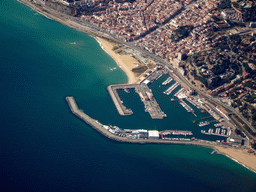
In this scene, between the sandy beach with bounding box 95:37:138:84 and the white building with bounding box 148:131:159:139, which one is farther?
the sandy beach with bounding box 95:37:138:84

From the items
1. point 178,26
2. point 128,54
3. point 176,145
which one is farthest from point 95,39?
point 176,145

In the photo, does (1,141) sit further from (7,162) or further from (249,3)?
(249,3)

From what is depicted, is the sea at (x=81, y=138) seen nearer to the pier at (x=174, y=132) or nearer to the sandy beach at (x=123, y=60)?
the pier at (x=174, y=132)

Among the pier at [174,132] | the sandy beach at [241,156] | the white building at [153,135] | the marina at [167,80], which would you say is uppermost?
the marina at [167,80]

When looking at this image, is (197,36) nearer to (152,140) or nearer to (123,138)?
(152,140)

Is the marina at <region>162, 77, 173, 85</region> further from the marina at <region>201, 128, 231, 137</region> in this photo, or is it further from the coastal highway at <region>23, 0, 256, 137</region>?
the marina at <region>201, 128, 231, 137</region>

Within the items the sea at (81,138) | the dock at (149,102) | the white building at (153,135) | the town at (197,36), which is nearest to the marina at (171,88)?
the town at (197,36)

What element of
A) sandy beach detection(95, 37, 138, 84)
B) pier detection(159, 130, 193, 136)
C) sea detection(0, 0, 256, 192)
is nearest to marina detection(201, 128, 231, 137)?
sea detection(0, 0, 256, 192)
